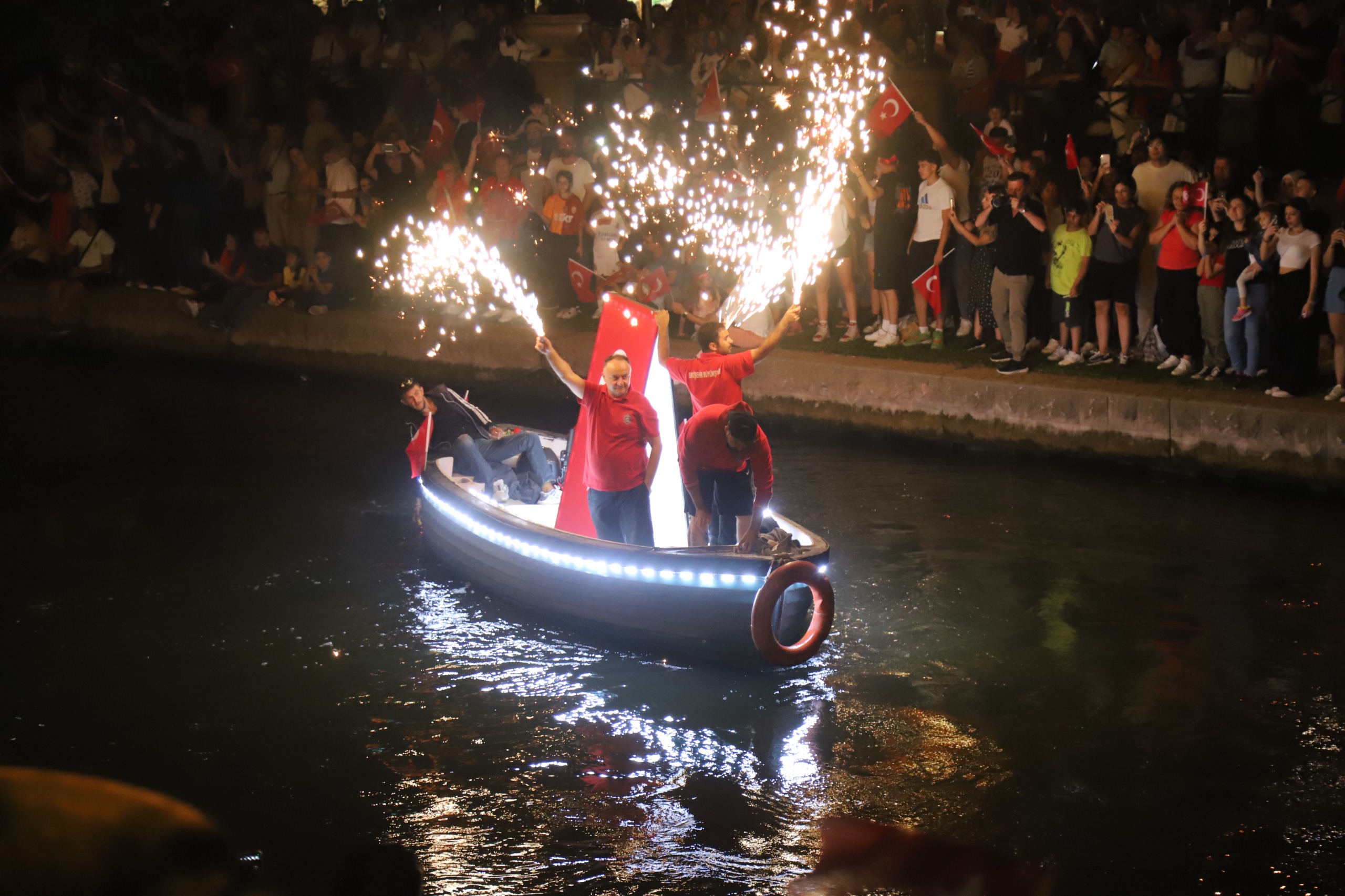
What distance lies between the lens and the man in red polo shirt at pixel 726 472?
27.6 feet

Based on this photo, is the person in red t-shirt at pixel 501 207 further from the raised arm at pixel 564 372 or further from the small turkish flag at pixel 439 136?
the raised arm at pixel 564 372

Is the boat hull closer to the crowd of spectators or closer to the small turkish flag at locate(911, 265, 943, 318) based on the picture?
the crowd of spectators

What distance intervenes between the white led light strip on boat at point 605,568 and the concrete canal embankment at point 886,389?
17.6 ft

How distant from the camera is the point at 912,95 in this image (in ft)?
52.2

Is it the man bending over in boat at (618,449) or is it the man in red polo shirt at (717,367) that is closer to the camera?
the man bending over in boat at (618,449)

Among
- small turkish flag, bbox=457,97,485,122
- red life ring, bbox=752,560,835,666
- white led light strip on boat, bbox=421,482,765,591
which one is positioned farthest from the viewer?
small turkish flag, bbox=457,97,485,122

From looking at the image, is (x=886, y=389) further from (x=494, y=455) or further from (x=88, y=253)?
(x=88, y=253)

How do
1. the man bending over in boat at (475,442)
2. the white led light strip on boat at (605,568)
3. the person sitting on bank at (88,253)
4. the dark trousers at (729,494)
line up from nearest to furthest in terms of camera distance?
the white led light strip on boat at (605,568) → the dark trousers at (729,494) → the man bending over in boat at (475,442) → the person sitting on bank at (88,253)

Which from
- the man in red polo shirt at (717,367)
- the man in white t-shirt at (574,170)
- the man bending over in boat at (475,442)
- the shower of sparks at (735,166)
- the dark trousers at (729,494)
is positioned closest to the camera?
A: the dark trousers at (729,494)

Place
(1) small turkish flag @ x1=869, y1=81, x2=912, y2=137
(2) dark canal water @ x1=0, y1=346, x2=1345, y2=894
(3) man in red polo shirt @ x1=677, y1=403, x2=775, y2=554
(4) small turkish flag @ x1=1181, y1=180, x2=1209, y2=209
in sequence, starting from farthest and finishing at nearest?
1. (1) small turkish flag @ x1=869, y1=81, x2=912, y2=137
2. (4) small turkish flag @ x1=1181, y1=180, x2=1209, y2=209
3. (3) man in red polo shirt @ x1=677, y1=403, x2=775, y2=554
4. (2) dark canal water @ x1=0, y1=346, x2=1345, y2=894

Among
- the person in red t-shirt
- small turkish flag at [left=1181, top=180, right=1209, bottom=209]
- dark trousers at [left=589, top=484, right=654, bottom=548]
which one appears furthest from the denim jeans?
the person in red t-shirt

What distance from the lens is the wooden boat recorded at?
793 cm

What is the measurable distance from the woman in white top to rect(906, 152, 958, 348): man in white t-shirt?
334 centimetres

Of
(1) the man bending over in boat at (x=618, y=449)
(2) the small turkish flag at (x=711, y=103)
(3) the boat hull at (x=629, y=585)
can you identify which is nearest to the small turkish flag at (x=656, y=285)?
(2) the small turkish flag at (x=711, y=103)
